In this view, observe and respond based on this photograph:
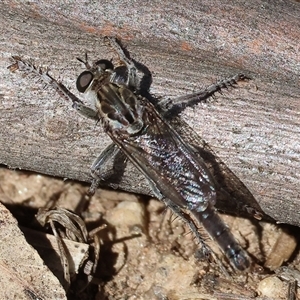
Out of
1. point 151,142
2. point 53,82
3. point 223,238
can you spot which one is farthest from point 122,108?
point 223,238

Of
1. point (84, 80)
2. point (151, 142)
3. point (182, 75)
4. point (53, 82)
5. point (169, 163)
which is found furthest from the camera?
point (151, 142)

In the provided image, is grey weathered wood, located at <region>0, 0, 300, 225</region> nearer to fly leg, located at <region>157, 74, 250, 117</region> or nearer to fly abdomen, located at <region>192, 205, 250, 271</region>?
fly leg, located at <region>157, 74, 250, 117</region>

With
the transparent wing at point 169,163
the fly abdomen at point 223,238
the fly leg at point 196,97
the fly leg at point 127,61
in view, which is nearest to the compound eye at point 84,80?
the fly leg at point 127,61

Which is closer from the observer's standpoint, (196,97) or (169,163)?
(196,97)

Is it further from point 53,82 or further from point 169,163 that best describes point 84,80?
point 169,163

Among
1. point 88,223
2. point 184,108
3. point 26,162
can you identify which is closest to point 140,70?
point 184,108

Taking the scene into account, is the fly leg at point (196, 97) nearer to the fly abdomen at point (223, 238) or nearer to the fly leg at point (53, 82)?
the fly leg at point (53, 82)

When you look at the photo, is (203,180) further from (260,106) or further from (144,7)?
(144,7)
